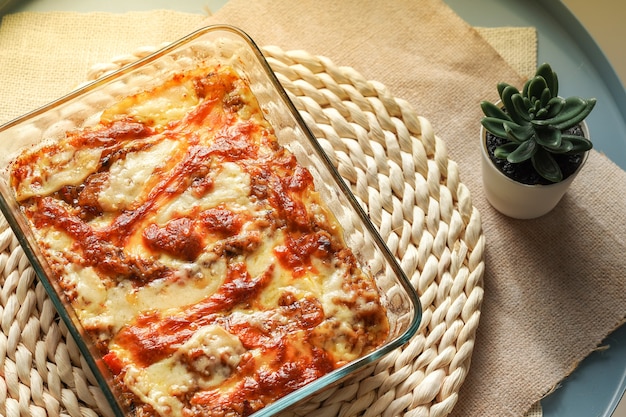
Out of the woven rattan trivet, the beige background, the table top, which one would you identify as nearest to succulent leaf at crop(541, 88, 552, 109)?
the woven rattan trivet

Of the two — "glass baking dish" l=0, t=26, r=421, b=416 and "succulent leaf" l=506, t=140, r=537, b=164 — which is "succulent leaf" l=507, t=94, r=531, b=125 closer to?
"succulent leaf" l=506, t=140, r=537, b=164

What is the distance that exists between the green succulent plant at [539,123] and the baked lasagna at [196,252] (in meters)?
0.55

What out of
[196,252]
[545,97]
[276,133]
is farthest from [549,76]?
[196,252]

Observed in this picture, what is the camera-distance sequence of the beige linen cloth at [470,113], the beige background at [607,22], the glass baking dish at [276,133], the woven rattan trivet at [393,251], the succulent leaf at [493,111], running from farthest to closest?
the beige background at [607,22], the beige linen cloth at [470,113], the succulent leaf at [493,111], the woven rattan trivet at [393,251], the glass baking dish at [276,133]

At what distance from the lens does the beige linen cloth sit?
246cm

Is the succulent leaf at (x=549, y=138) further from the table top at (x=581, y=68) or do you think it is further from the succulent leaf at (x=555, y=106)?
the table top at (x=581, y=68)

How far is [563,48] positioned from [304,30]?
0.90 m

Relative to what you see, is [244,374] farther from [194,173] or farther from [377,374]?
[194,173]

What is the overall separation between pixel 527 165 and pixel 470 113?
41 cm

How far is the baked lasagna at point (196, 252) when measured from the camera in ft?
6.69

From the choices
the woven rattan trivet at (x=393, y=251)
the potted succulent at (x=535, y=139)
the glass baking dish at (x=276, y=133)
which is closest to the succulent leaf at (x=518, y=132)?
the potted succulent at (x=535, y=139)

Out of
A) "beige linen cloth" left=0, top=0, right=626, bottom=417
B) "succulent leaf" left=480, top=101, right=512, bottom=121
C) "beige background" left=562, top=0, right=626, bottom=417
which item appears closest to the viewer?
"succulent leaf" left=480, top=101, right=512, bottom=121

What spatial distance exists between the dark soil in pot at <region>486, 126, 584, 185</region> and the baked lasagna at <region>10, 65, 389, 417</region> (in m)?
0.57

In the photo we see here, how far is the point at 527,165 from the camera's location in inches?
95.1
